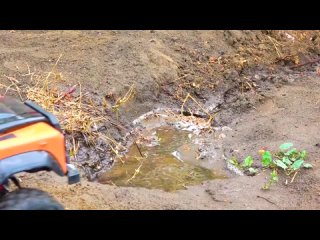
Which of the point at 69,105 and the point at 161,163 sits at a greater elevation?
the point at 69,105

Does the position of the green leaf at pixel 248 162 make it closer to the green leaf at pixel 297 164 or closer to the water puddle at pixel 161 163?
the water puddle at pixel 161 163

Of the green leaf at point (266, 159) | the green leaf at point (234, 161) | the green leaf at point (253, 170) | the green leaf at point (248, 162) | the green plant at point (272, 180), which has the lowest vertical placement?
the green leaf at point (234, 161)

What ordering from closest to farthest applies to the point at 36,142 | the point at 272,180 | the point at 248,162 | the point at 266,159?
1. the point at 36,142
2. the point at 272,180
3. the point at 266,159
4. the point at 248,162

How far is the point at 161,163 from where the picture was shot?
17.0ft

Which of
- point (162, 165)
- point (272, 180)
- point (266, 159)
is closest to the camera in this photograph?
point (272, 180)

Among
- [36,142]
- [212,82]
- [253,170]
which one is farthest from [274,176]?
[36,142]

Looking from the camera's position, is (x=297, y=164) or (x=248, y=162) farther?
(x=248, y=162)

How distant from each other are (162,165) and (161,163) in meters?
0.04

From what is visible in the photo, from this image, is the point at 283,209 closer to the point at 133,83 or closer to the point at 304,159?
the point at 304,159

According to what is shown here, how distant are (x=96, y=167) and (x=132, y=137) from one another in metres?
0.72

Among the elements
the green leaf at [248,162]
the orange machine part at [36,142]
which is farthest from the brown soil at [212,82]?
the orange machine part at [36,142]

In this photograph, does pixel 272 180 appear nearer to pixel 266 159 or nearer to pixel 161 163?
pixel 266 159

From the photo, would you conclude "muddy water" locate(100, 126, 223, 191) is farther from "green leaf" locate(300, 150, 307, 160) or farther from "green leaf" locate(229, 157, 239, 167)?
"green leaf" locate(300, 150, 307, 160)

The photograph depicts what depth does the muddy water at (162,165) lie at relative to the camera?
15.8ft
